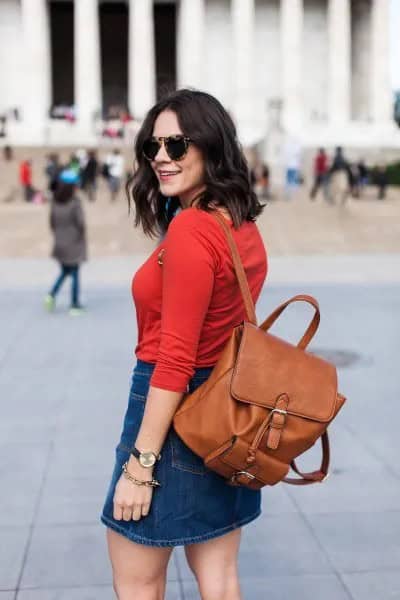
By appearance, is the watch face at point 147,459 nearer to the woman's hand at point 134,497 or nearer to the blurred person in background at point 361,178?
the woman's hand at point 134,497

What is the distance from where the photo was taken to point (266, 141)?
36.3 m

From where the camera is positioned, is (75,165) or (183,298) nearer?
(183,298)

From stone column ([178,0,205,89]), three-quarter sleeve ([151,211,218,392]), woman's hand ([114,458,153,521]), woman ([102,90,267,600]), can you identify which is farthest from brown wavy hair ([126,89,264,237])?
stone column ([178,0,205,89])

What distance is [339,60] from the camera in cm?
5191

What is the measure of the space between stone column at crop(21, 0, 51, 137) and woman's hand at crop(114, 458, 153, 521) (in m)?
49.4

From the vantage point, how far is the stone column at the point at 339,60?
169ft

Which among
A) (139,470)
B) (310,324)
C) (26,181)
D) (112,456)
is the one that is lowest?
(112,456)

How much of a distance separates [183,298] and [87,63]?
50.4 meters

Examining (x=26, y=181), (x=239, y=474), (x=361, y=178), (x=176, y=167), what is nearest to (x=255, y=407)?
(x=239, y=474)

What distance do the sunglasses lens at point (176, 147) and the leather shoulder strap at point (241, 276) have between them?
0.26 m

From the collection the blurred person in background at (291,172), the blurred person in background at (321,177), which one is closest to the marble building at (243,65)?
the blurred person in background at (291,172)

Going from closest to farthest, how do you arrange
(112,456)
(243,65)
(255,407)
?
1. (255,407)
2. (112,456)
3. (243,65)

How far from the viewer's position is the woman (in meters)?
2.58

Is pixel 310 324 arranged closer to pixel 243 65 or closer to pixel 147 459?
pixel 147 459
